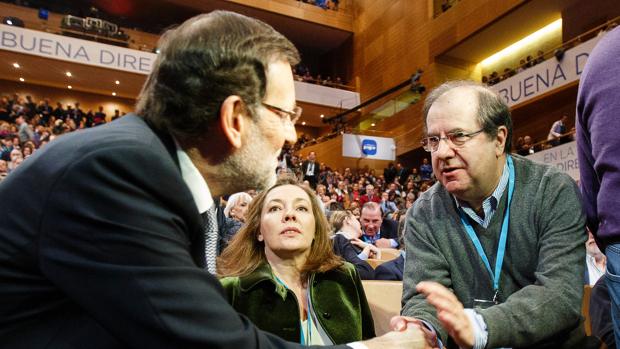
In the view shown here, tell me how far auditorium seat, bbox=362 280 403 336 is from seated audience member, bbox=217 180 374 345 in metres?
0.29

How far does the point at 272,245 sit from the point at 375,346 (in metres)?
0.98

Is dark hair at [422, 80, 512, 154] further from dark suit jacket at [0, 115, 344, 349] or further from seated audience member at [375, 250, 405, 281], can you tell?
seated audience member at [375, 250, 405, 281]

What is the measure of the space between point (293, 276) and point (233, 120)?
116cm

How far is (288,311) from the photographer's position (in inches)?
74.0

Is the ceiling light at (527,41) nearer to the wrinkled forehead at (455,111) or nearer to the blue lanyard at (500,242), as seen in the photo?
the wrinkled forehead at (455,111)

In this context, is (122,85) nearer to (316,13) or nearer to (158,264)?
(316,13)

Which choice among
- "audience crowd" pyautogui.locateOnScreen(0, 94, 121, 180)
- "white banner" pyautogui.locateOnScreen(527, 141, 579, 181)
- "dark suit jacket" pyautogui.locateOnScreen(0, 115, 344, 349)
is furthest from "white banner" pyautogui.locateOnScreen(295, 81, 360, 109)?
"dark suit jacket" pyautogui.locateOnScreen(0, 115, 344, 349)

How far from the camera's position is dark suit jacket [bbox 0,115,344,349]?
80 centimetres

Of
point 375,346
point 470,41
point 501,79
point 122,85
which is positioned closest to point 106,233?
point 375,346

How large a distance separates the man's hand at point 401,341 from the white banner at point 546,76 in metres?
9.22

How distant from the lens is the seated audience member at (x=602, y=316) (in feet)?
5.00

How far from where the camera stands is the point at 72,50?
14344 millimetres

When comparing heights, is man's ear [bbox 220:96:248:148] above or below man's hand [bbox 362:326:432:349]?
above

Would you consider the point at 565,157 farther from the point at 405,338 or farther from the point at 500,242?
the point at 405,338
